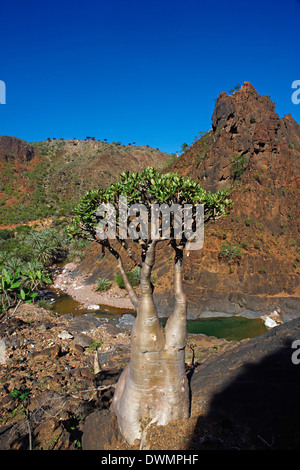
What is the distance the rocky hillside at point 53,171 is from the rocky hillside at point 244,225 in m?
28.0

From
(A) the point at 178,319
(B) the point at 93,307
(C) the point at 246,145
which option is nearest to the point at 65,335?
(B) the point at 93,307

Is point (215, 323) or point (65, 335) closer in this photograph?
point (65, 335)

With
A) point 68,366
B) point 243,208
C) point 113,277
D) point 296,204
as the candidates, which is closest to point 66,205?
point 113,277

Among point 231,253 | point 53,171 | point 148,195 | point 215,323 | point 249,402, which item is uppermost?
point 53,171

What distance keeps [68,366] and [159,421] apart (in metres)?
4.72

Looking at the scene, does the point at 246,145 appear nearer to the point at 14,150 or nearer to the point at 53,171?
the point at 53,171

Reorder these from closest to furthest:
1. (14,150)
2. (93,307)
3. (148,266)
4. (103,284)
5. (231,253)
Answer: (148,266) → (93,307) → (231,253) → (103,284) → (14,150)

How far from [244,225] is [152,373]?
759 inches

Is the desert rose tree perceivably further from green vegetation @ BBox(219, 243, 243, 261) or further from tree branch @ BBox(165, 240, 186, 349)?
green vegetation @ BBox(219, 243, 243, 261)

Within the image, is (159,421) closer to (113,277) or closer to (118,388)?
(118,388)

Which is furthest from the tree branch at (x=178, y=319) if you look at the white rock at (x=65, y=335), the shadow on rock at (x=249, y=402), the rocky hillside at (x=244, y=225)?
the rocky hillside at (x=244, y=225)

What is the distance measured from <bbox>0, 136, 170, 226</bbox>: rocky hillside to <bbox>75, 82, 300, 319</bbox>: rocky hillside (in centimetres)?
2798

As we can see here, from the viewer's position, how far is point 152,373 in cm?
380

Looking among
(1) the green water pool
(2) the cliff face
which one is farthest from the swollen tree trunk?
(2) the cliff face
